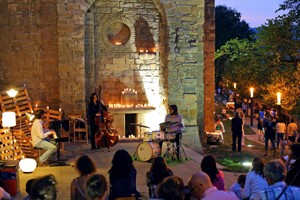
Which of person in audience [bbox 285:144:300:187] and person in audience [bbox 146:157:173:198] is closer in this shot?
person in audience [bbox 285:144:300:187]

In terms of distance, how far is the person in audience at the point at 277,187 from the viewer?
3848mm

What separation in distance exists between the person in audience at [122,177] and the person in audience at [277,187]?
6.15 feet

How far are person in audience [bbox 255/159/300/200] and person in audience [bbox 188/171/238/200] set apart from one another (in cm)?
35

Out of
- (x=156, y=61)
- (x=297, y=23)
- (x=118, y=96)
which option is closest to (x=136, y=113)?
(x=118, y=96)

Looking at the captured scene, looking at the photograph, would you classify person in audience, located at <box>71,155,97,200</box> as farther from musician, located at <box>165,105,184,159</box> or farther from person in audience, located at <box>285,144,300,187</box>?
musician, located at <box>165,105,184,159</box>

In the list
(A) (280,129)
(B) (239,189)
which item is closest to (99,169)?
(B) (239,189)

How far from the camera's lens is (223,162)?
37.7 feet

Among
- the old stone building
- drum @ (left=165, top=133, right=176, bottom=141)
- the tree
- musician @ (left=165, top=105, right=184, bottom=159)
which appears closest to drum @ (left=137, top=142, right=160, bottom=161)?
drum @ (left=165, top=133, right=176, bottom=141)

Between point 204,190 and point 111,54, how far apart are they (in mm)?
8835

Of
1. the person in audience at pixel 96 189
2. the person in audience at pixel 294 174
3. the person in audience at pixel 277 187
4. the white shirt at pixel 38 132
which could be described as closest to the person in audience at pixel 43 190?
the person in audience at pixel 96 189

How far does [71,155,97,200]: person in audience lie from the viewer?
488 cm

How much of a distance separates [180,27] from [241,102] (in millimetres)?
→ 16421

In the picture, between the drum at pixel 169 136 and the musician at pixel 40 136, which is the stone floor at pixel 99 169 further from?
the drum at pixel 169 136

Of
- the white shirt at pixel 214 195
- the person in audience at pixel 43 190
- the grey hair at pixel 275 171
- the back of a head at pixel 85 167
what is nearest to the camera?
the person in audience at pixel 43 190
